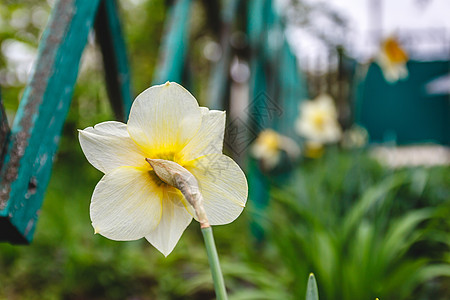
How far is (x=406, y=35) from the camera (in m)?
10.3

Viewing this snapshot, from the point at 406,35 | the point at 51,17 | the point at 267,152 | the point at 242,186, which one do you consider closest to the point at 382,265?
the point at 242,186

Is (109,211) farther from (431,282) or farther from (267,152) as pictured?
(267,152)

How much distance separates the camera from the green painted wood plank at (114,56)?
3.60ft

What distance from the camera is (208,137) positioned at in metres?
0.40

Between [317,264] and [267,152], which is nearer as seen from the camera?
[317,264]

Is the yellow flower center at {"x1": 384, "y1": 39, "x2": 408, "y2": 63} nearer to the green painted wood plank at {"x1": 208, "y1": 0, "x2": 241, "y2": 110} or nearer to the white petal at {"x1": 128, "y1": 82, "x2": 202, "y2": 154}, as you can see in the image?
the green painted wood plank at {"x1": 208, "y1": 0, "x2": 241, "y2": 110}

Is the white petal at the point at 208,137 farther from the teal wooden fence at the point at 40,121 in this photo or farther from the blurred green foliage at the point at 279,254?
the blurred green foliage at the point at 279,254

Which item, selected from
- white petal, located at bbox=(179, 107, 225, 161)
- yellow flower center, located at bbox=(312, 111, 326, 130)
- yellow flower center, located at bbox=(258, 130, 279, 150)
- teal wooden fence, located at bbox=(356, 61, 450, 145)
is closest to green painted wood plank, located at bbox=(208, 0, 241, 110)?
yellow flower center, located at bbox=(258, 130, 279, 150)

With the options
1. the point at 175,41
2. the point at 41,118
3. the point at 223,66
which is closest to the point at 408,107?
the point at 223,66

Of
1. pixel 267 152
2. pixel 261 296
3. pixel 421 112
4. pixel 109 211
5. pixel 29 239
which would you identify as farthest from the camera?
pixel 421 112

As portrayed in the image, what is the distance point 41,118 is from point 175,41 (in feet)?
3.17

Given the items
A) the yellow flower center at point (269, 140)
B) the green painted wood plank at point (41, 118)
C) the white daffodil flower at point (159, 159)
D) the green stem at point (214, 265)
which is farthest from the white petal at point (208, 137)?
the yellow flower center at point (269, 140)

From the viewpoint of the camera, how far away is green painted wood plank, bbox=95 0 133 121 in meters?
1.10

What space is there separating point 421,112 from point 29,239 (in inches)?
295
